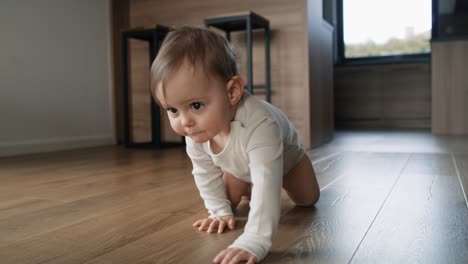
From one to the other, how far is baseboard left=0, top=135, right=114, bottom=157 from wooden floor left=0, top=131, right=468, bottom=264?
2.56 ft

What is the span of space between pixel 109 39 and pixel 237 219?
264 cm

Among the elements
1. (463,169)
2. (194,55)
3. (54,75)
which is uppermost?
(54,75)

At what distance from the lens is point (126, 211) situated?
3.63 feet

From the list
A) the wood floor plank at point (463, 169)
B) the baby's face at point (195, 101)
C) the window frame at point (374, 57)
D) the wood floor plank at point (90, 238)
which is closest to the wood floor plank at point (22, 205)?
the wood floor plank at point (90, 238)

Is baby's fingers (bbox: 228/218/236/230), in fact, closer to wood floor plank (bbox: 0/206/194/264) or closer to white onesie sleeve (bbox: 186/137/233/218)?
white onesie sleeve (bbox: 186/137/233/218)

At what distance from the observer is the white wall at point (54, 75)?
260cm

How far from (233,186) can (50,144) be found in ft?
6.98

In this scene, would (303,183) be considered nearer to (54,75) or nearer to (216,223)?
(216,223)

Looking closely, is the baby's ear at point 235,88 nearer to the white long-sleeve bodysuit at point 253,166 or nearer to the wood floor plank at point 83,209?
the white long-sleeve bodysuit at point 253,166

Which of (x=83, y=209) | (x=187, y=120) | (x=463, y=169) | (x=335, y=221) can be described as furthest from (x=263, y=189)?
(x=463, y=169)

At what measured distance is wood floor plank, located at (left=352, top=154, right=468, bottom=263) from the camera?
0.73 m

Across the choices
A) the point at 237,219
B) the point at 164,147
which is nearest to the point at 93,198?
the point at 237,219

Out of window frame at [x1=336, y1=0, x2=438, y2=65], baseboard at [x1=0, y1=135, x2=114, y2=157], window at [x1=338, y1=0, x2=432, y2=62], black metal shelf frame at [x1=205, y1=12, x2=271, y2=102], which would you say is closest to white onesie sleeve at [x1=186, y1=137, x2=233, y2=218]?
black metal shelf frame at [x1=205, y1=12, x2=271, y2=102]

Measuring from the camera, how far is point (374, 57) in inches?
201
